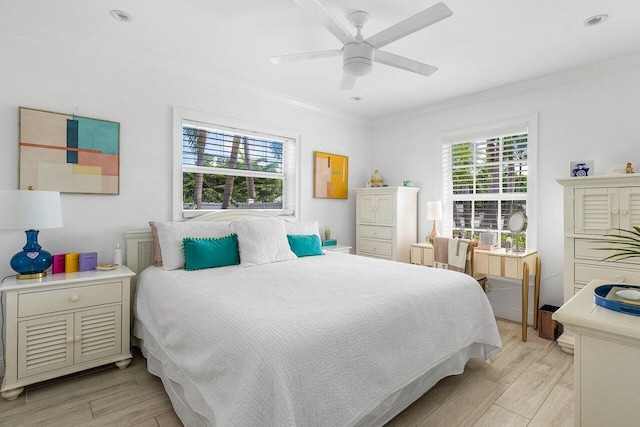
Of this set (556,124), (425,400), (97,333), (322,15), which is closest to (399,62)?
(322,15)

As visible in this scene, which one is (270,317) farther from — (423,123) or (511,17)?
(423,123)

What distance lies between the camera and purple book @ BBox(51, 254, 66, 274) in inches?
96.0

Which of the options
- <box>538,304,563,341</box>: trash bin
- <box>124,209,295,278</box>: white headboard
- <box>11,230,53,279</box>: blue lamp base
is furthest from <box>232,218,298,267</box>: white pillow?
<box>538,304,563,341</box>: trash bin

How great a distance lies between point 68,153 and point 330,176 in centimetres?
285

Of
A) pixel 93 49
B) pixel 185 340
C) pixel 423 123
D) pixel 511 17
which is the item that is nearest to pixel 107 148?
pixel 93 49

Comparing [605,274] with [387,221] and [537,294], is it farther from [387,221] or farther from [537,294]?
[387,221]

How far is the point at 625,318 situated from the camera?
39.9 inches

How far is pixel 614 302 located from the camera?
1.08 metres

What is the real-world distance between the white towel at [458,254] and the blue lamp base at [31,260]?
3.48m

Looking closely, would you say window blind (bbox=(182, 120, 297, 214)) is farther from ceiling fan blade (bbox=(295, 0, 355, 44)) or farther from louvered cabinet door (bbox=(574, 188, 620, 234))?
louvered cabinet door (bbox=(574, 188, 620, 234))

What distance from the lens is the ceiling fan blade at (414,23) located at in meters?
1.76

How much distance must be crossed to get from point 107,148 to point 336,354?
8.37 ft

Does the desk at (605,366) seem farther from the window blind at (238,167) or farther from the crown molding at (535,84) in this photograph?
the window blind at (238,167)

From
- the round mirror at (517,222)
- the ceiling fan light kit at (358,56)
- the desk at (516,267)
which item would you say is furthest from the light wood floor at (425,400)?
the ceiling fan light kit at (358,56)
